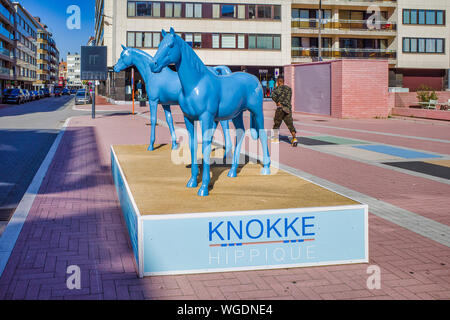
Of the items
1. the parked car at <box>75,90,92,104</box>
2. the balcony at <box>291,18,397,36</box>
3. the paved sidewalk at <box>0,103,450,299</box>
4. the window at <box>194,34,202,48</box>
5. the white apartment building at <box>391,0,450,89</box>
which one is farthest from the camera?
the white apartment building at <box>391,0,450,89</box>

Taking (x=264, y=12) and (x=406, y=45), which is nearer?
(x=264, y=12)

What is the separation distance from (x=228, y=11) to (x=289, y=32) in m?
6.84

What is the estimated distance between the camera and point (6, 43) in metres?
80.9

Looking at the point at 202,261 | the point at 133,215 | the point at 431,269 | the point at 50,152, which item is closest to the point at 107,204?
the point at 133,215

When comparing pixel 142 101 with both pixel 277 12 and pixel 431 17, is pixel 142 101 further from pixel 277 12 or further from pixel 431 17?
pixel 431 17

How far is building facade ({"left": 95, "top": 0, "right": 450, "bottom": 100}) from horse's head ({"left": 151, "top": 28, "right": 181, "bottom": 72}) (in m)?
46.8

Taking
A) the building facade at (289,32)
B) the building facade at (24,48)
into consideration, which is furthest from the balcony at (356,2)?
the building facade at (24,48)

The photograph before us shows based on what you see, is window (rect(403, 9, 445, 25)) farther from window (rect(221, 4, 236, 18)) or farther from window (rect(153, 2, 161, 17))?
window (rect(153, 2, 161, 17))

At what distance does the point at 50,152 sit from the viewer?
→ 45.7 feet

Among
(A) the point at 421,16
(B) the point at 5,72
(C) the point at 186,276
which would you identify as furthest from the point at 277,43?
(C) the point at 186,276

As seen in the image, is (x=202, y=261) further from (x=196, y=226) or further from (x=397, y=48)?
(x=397, y=48)

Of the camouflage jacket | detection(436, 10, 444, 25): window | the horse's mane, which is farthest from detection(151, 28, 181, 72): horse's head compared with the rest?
detection(436, 10, 444, 25): window

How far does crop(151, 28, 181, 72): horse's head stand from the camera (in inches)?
218

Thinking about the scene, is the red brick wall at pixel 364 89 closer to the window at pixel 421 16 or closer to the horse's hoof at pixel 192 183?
the horse's hoof at pixel 192 183
